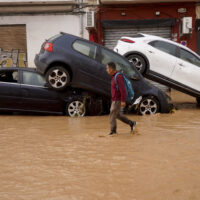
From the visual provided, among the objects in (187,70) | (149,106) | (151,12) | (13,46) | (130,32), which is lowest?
(149,106)

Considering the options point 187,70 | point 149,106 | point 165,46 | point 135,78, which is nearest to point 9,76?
point 135,78

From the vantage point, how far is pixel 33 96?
341 inches

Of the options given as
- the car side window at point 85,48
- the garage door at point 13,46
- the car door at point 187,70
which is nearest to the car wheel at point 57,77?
the car side window at point 85,48

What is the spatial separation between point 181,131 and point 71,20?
1073cm

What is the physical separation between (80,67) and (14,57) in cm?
889

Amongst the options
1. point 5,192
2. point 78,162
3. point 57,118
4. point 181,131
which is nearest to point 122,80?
point 181,131

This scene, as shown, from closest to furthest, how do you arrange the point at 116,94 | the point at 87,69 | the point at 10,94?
1. the point at 116,94
2. the point at 10,94
3. the point at 87,69

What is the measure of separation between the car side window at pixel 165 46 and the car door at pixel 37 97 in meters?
3.12

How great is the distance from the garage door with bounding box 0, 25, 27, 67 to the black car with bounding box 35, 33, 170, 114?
26.9 feet

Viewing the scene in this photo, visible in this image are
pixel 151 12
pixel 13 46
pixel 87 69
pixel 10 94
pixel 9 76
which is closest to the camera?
pixel 10 94

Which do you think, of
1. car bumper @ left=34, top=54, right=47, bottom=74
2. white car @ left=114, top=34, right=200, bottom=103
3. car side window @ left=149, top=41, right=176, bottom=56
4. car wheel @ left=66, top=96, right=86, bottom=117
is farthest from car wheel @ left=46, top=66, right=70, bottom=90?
car side window @ left=149, top=41, right=176, bottom=56

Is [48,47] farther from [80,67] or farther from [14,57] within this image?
[14,57]

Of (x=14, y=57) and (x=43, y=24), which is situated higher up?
(x=43, y=24)

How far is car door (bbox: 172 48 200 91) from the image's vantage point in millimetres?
9805
